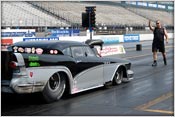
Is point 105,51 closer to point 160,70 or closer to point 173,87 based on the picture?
point 160,70

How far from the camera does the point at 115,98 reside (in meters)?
7.82

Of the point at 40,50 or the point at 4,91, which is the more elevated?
the point at 40,50

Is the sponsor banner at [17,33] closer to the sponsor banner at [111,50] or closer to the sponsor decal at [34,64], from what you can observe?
the sponsor banner at [111,50]

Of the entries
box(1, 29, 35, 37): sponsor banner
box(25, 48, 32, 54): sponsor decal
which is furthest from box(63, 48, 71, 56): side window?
box(1, 29, 35, 37): sponsor banner

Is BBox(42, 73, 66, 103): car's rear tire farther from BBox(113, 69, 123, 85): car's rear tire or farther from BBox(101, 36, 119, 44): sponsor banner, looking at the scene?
BBox(101, 36, 119, 44): sponsor banner

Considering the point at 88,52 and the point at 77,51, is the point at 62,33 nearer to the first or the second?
the point at 88,52

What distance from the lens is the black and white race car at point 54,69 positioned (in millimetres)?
6855

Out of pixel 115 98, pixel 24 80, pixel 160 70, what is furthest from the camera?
pixel 160 70

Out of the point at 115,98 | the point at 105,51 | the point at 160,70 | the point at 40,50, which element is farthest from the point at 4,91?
the point at 105,51

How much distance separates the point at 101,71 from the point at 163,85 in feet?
6.02

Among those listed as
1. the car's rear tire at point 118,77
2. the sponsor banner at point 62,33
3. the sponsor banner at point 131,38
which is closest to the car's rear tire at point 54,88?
the car's rear tire at point 118,77

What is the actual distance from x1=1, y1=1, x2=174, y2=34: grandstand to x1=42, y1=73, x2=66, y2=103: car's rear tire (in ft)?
→ 69.4

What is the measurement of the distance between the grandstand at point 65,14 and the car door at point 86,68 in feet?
66.7

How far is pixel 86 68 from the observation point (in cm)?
827
